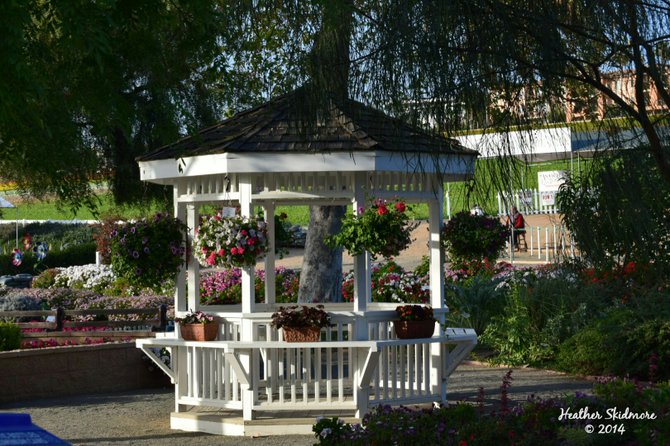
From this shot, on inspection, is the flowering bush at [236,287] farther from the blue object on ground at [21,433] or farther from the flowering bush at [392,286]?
the blue object on ground at [21,433]

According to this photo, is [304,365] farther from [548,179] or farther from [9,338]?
[9,338]

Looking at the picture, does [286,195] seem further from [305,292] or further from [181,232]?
[305,292]

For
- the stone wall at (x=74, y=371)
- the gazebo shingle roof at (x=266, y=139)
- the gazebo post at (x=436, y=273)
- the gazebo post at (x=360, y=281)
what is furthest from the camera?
the stone wall at (x=74, y=371)

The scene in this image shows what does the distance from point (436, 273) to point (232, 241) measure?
2.36m

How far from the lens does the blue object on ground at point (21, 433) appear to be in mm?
3344

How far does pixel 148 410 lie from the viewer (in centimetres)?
1063

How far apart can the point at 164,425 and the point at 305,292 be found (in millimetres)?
4693

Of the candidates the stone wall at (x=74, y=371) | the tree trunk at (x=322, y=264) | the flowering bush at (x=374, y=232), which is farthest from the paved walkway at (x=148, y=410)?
the tree trunk at (x=322, y=264)

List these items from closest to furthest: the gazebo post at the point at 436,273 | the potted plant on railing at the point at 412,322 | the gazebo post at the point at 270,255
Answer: the potted plant on railing at the point at 412,322 → the gazebo post at the point at 436,273 → the gazebo post at the point at 270,255

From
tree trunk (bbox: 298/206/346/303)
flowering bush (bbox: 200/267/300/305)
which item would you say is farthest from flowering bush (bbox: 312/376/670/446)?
flowering bush (bbox: 200/267/300/305)

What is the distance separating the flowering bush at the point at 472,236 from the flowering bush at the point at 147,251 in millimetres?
2633

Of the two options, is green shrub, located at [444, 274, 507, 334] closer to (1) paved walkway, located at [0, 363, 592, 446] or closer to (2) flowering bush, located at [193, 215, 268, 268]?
(1) paved walkway, located at [0, 363, 592, 446]

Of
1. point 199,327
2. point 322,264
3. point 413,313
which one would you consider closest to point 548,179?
point 413,313

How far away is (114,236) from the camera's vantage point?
9.62 m
